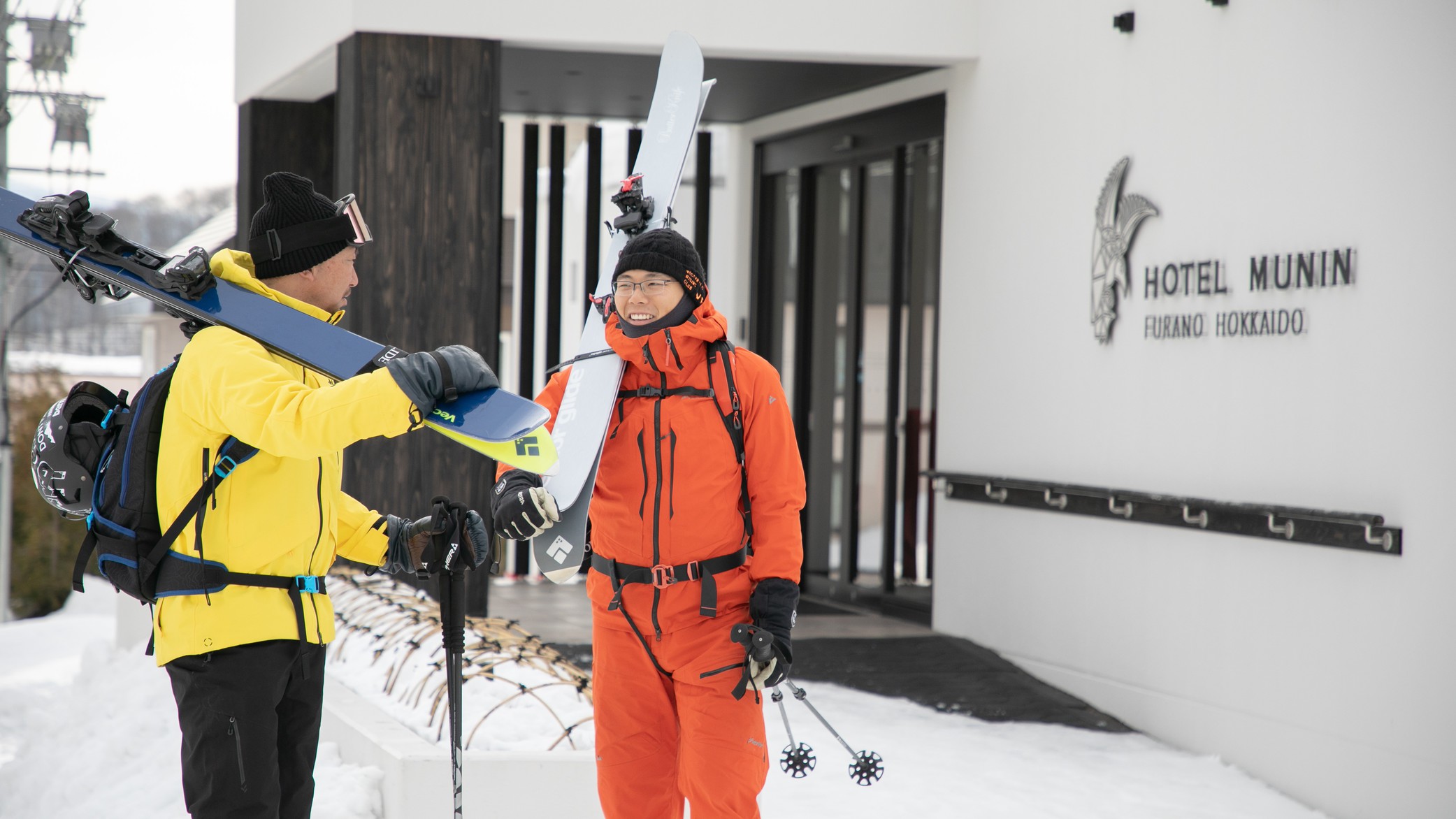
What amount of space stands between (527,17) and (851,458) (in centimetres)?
308

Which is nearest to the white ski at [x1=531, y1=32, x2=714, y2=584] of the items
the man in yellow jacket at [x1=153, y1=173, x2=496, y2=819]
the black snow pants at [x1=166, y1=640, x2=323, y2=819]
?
the man in yellow jacket at [x1=153, y1=173, x2=496, y2=819]

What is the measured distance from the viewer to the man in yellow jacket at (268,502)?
2.04 m

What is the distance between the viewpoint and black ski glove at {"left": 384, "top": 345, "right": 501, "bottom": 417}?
6.66 feet

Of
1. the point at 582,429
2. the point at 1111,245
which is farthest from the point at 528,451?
the point at 1111,245

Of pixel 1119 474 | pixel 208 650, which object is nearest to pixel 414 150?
pixel 1119 474

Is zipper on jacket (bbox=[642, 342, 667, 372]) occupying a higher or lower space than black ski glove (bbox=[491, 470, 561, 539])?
higher

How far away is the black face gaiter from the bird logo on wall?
301 centimetres

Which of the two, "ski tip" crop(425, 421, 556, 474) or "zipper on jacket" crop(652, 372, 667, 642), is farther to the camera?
"zipper on jacket" crop(652, 372, 667, 642)

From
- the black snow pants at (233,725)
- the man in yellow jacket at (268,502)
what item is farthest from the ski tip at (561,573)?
the black snow pants at (233,725)

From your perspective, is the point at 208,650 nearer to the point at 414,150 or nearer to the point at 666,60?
the point at 666,60

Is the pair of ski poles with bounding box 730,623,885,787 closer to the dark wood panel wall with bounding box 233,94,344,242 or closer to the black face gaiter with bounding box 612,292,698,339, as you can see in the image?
the black face gaiter with bounding box 612,292,698,339

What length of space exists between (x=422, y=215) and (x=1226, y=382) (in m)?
3.53

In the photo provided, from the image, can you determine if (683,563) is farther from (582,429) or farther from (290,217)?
(290,217)

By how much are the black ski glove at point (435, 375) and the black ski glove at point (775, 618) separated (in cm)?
79
